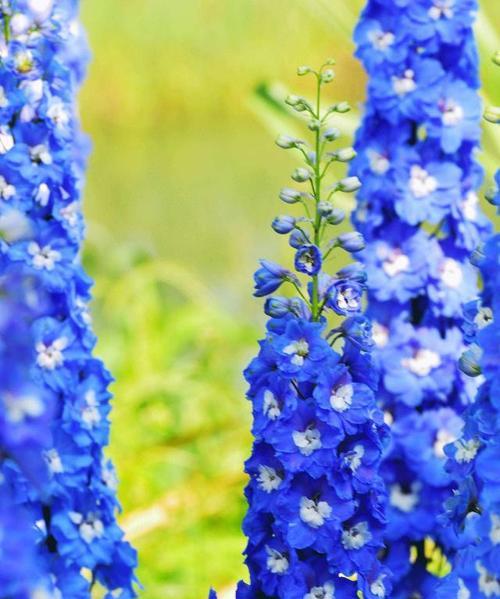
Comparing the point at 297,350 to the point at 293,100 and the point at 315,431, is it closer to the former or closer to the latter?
the point at 315,431

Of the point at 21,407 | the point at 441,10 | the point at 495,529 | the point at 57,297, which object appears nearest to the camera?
the point at 21,407

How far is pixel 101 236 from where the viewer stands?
4816mm

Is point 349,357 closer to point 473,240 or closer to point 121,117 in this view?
point 473,240

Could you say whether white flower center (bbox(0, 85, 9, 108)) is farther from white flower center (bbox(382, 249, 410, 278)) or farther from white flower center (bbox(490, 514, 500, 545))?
white flower center (bbox(490, 514, 500, 545))

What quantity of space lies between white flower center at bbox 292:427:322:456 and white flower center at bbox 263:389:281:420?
0.12ft

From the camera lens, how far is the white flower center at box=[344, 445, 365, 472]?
1.68 meters

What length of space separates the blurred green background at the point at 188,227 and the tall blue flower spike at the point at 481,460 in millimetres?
806

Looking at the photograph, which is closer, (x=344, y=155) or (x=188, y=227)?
(x=344, y=155)

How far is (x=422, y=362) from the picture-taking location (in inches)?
84.4

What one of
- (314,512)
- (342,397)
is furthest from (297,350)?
(314,512)

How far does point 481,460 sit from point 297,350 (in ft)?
0.92

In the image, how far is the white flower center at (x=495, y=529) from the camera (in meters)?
1.45

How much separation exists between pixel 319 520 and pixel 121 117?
709 cm

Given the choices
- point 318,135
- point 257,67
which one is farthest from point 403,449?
point 257,67
